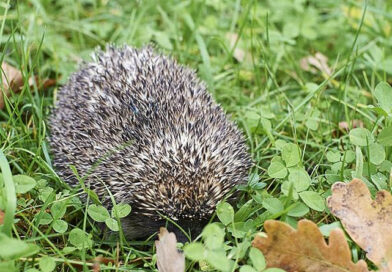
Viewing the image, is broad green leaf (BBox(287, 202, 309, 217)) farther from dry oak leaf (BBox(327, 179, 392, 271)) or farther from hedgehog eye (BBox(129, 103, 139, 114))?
hedgehog eye (BBox(129, 103, 139, 114))

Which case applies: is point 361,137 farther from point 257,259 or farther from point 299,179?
point 257,259

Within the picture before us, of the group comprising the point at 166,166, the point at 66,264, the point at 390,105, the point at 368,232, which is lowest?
the point at 66,264

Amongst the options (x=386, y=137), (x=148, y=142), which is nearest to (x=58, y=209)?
(x=148, y=142)

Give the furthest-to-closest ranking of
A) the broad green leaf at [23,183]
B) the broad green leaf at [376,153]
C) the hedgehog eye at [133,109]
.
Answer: the hedgehog eye at [133,109] < the broad green leaf at [376,153] < the broad green leaf at [23,183]

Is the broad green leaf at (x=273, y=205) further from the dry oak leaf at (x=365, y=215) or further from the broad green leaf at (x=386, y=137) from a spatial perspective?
the broad green leaf at (x=386, y=137)

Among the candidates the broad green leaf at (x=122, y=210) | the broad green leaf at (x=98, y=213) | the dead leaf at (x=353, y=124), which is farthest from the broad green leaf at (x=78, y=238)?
the dead leaf at (x=353, y=124)

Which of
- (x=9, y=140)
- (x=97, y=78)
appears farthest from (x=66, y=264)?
(x=97, y=78)

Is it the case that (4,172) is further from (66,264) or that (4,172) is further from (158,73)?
(158,73)
